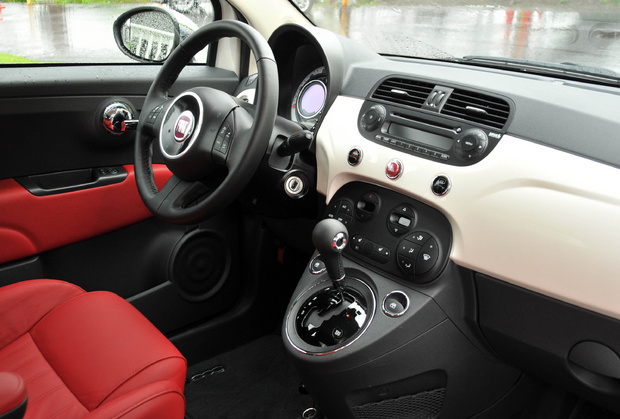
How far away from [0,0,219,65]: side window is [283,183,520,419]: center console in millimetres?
1091

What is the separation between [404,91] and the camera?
147cm

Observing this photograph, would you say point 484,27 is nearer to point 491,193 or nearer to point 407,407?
point 491,193

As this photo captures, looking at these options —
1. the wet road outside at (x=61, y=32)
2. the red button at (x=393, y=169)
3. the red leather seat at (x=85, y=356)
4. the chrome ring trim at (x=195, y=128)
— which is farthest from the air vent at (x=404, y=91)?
the wet road outside at (x=61, y=32)

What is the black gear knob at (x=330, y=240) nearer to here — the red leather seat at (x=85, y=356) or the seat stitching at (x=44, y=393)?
the red leather seat at (x=85, y=356)

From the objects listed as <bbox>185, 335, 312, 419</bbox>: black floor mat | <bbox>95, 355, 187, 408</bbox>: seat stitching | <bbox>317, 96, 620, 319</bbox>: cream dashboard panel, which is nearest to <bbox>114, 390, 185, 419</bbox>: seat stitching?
<bbox>95, 355, 187, 408</bbox>: seat stitching

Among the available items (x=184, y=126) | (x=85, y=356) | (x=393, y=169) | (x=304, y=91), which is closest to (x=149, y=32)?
(x=304, y=91)

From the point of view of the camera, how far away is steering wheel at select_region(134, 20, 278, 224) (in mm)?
1233

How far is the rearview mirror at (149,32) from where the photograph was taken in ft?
6.59

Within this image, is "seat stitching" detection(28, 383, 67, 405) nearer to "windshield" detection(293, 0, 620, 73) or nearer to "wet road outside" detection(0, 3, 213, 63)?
"wet road outside" detection(0, 3, 213, 63)

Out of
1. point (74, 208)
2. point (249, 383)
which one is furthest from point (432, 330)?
point (74, 208)

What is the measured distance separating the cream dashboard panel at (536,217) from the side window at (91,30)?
1.15m

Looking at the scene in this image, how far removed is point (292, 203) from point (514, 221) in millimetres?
655

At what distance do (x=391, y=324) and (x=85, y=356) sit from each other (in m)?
0.69

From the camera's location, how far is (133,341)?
1.22 metres
